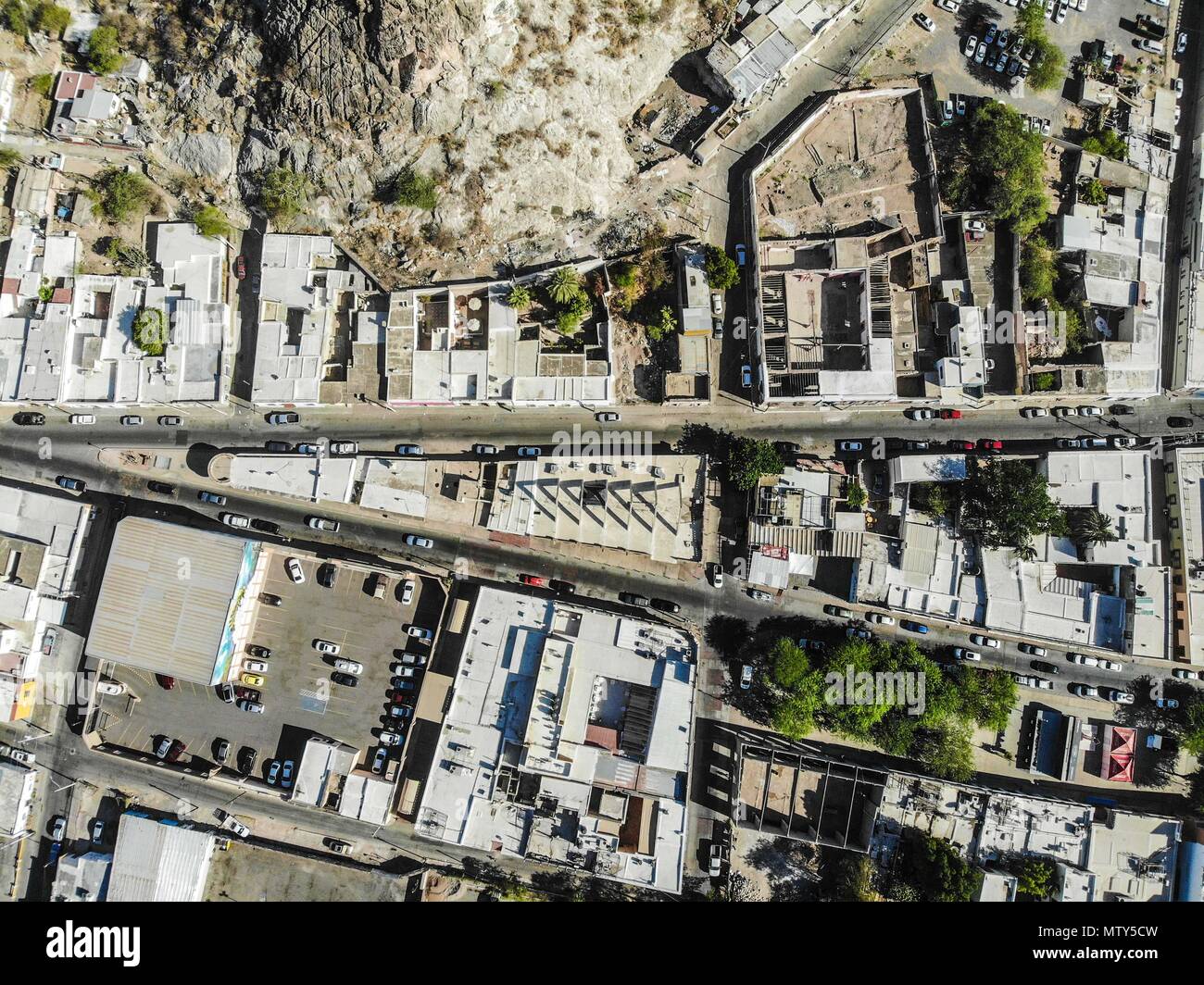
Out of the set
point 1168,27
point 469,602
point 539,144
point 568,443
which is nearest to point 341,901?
point 469,602

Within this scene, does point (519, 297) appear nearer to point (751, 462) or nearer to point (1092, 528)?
point (751, 462)

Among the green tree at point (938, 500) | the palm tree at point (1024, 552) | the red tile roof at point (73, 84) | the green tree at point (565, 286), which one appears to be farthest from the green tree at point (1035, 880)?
the red tile roof at point (73, 84)

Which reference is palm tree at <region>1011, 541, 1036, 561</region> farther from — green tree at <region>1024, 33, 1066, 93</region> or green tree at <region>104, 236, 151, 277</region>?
green tree at <region>104, 236, 151, 277</region>

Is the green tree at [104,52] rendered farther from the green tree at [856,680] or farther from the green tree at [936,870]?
the green tree at [936,870]

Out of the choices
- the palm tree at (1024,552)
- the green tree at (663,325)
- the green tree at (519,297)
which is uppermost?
the green tree at (519,297)

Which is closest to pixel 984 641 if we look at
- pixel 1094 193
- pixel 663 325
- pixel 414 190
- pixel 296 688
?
pixel 663 325

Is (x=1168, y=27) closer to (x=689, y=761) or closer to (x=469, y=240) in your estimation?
(x=469, y=240)
